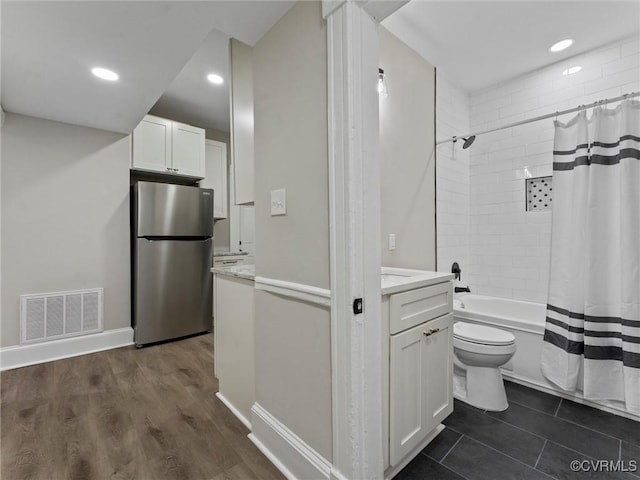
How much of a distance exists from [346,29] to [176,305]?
310 cm

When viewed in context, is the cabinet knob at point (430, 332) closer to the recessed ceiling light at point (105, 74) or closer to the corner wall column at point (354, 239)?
the corner wall column at point (354, 239)

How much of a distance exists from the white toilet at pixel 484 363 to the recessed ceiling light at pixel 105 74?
2.93 meters

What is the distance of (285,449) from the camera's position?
1421mm

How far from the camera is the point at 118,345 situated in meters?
3.11

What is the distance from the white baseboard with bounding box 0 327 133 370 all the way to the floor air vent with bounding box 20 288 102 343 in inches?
2.3

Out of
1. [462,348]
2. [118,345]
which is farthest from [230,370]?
[118,345]

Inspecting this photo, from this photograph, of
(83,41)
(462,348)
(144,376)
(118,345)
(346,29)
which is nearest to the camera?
(346,29)

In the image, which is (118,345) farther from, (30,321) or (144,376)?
(144,376)

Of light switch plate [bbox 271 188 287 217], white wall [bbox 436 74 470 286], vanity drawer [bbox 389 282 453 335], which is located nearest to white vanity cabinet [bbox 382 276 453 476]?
vanity drawer [bbox 389 282 453 335]

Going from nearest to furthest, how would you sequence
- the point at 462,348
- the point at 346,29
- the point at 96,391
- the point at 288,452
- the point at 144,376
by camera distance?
the point at 346,29
the point at 288,452
the point at 462,348
the point at 96,391
the point at 144,376

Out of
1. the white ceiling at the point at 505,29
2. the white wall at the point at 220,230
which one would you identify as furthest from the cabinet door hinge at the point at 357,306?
the white wall at the point at 220,230

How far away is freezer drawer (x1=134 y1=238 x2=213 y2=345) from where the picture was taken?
3.06 m

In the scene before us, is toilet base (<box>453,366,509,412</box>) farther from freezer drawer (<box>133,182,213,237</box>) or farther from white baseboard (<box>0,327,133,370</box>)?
white baseboard (<box>0,327,133,370</box>)

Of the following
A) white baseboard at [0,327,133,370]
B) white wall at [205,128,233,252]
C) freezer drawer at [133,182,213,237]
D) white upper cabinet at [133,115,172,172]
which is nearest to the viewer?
white baseboard at [0,327,133,370]
